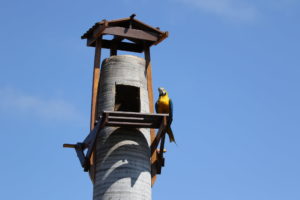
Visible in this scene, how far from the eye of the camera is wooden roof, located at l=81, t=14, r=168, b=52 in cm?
1605

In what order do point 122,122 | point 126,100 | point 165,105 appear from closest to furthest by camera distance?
point 122,122
point 165,105
point 126,100

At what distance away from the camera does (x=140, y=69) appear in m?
16.1

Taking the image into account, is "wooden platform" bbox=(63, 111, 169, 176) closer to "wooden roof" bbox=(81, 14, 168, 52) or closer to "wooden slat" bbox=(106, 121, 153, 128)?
"wooden slat" bbox=(106, 121, 153, 128)

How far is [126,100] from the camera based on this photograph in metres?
17.4

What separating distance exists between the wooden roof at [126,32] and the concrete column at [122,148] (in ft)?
2.33

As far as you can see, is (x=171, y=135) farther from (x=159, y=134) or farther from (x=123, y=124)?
(x=123, y=124)

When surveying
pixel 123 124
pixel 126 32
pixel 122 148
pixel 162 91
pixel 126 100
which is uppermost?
pixel 126 32

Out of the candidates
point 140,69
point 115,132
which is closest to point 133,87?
point 140,69

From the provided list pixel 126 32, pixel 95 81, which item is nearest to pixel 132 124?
pixel 95 81

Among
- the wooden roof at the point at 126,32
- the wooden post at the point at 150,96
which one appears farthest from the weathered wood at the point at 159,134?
the wooden roof at the point at 126,32

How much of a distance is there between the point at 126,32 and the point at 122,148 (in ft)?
11.7

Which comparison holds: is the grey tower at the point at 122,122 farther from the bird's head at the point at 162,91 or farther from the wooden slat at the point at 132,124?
the bird's head at the point at 162,91

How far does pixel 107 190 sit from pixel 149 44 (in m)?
5.07

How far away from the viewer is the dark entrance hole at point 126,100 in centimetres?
1694
